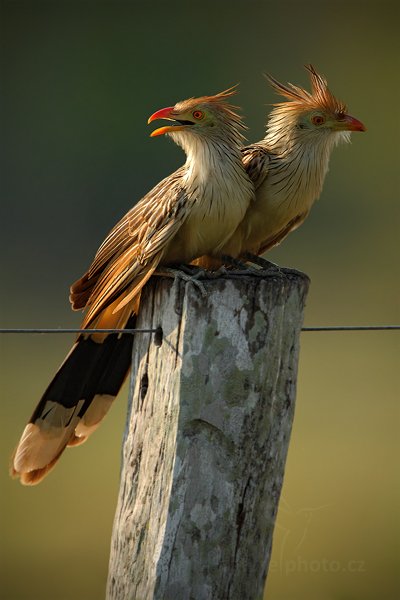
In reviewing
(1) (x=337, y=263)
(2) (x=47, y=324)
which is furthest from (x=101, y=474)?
(1) (x=337, y=263)

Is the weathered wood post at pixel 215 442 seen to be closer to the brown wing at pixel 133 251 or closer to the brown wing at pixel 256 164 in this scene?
the brown wing at pixel 133 251

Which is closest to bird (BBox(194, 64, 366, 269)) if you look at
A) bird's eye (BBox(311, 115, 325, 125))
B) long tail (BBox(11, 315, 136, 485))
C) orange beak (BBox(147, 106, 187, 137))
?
bird's eye (BBox(311, 115, 325, 125))

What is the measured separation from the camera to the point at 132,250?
327cm

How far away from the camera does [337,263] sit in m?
9.45

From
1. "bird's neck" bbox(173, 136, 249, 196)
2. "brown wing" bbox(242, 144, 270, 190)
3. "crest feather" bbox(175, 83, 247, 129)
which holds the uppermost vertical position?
"crest feather" bbox(175, 83, 247, 129)

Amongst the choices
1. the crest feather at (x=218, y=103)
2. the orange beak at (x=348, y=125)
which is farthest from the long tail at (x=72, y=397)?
the orange beak at (x=348, y=125)

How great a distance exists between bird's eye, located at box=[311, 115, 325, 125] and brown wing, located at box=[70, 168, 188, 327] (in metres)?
0.49

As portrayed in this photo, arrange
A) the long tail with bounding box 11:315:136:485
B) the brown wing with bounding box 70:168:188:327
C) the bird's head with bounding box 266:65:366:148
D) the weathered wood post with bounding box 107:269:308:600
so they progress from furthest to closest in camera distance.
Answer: the bird's head with bounding box 266:65:366:148, the long tail with bounding box 11:315:136:485, the brown wing with bounding box 70:168:188:327, the weathered wood post with bounding box 107:269:308:600

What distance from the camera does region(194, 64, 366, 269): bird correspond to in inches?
138

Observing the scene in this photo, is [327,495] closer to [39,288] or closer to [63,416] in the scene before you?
[39,288]

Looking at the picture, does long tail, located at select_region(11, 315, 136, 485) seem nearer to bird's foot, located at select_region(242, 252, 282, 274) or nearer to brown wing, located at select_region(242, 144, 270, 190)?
bird's foot, located at select_region(242, 252, 282, 274)

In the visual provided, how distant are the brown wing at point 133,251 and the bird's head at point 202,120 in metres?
0.15

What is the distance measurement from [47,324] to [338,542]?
2.89 m

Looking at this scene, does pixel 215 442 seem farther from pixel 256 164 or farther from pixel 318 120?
pixel 318 120
